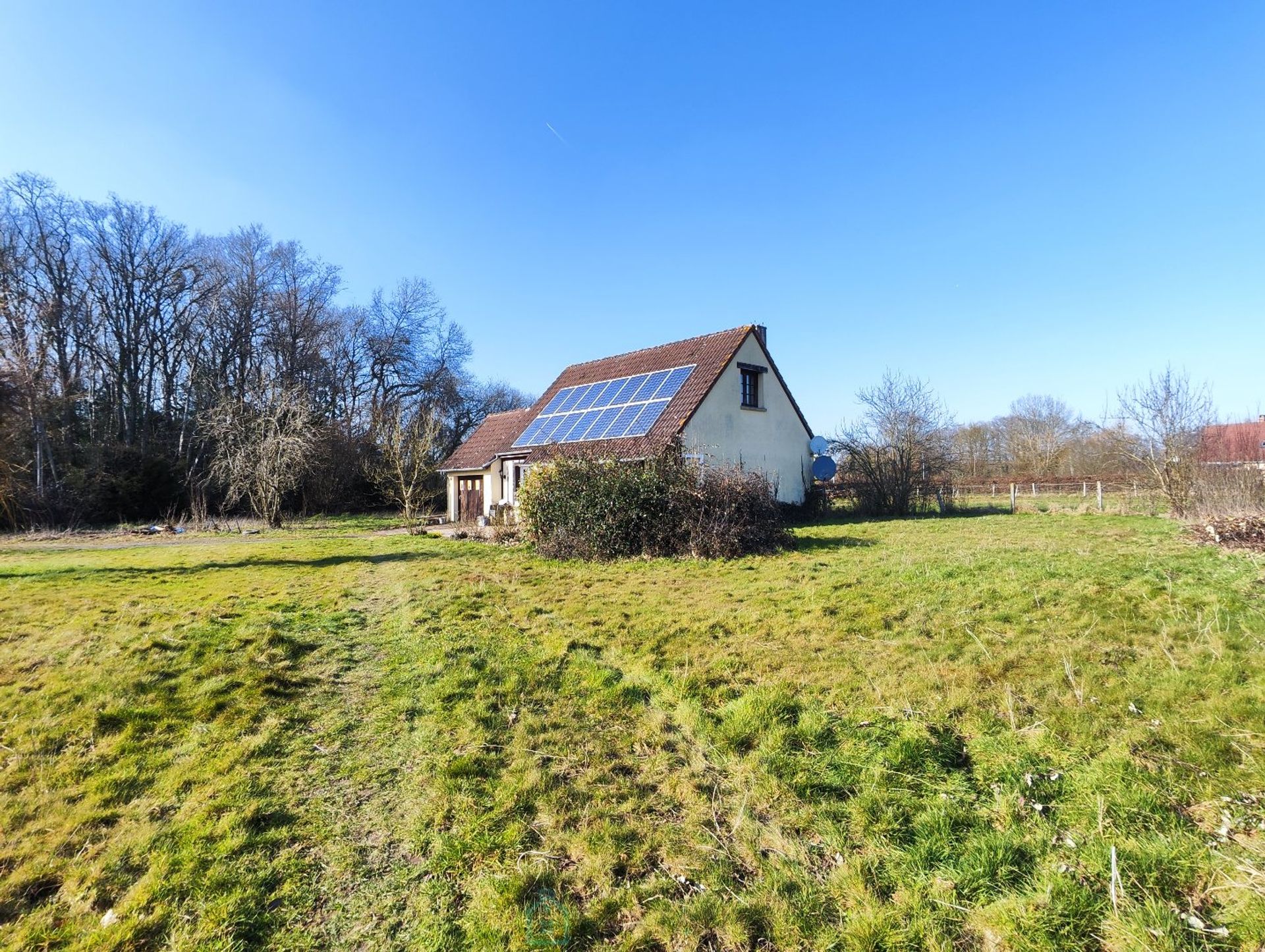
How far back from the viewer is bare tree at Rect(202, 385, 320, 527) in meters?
22.3

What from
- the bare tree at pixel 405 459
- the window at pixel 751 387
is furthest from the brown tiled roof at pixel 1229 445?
the bare tree at pixel 405 459

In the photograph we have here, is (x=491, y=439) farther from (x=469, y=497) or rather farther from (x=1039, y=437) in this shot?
(x=1039, y=437)

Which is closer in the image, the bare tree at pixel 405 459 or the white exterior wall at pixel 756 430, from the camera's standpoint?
the white exterior wall at pixel 756 430

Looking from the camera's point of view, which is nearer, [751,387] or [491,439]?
[751,387]

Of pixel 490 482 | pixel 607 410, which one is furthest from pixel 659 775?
pixel 490 482

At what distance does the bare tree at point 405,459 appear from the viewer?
2062 centimetres

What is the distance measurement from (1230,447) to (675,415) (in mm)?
15371

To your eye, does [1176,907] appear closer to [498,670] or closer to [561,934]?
[561,934]

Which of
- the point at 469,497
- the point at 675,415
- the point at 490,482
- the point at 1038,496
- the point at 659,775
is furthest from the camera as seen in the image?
the point at 1038,496

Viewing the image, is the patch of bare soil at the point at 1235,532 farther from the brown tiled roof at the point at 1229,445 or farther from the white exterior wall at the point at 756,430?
the white exterior wall at the point at 756,430

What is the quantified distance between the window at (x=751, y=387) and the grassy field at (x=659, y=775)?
1354 centimetres

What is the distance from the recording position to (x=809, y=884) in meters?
2.70

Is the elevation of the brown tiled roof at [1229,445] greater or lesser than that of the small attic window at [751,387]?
lesser

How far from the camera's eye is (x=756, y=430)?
66.4 ft
